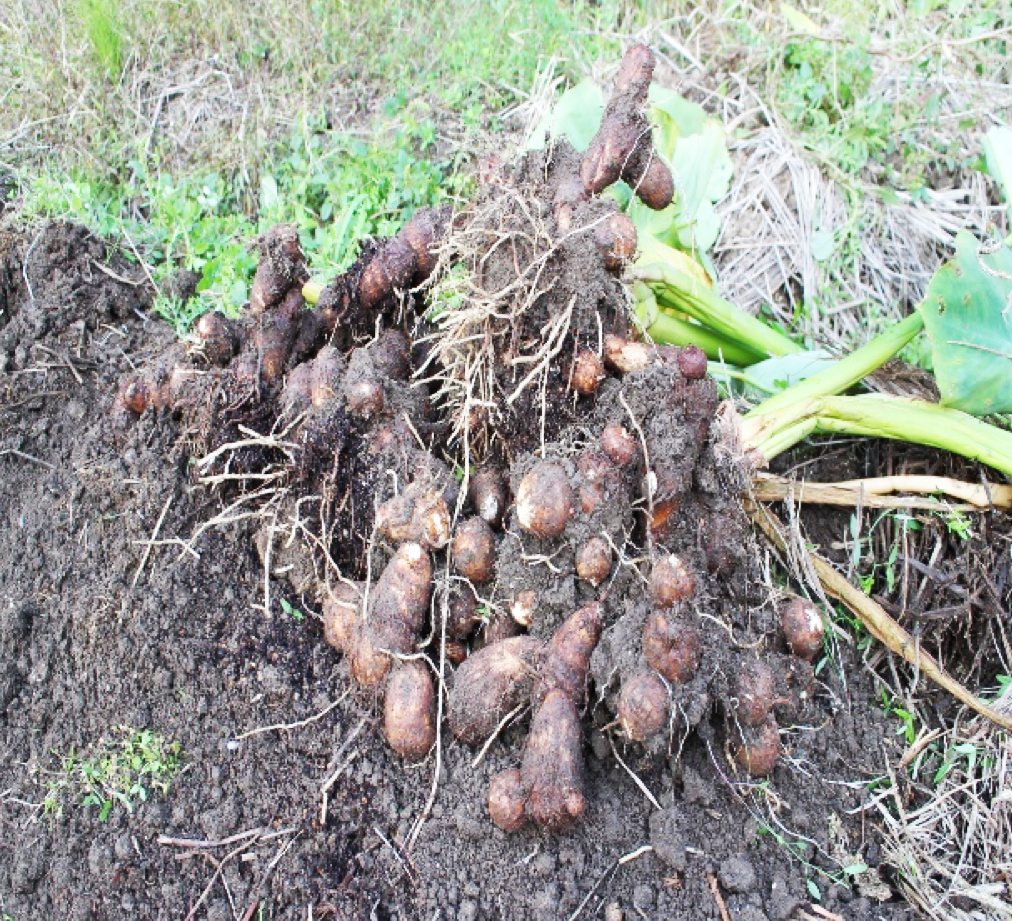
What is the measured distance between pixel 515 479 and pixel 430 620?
306mm

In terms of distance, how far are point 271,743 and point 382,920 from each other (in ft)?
1.22

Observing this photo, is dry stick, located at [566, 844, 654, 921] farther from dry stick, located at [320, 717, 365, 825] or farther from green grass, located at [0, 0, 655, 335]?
green grass, located at [0, 0, 655, 335]

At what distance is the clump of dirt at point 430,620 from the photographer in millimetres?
1565

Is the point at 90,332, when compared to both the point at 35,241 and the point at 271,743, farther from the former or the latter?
the point at 271,743

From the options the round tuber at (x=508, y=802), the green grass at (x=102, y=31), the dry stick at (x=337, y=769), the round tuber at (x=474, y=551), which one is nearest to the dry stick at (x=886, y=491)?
the round tuber at (x=474, y=551)

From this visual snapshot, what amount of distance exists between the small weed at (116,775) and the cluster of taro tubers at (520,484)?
1.18 feet

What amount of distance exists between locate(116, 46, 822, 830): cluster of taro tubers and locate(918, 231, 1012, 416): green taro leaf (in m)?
0.48

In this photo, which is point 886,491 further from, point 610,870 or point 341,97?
point 341,97

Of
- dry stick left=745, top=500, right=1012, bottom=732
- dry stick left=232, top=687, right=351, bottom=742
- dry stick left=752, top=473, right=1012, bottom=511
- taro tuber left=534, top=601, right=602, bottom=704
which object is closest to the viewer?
taro tuber left=534, top=601, right=602, bottom=704

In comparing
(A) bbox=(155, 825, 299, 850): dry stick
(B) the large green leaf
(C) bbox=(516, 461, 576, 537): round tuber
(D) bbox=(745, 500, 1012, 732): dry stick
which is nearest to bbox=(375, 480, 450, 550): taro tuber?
(C) bbox=(516, 461, 576, 537): round tuber

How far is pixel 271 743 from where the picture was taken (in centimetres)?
170

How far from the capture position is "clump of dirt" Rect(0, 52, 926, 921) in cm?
157

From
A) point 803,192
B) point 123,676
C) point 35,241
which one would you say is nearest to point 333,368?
point 123,676

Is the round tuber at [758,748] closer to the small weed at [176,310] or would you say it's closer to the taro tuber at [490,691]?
the taro tuber at [490,691]
